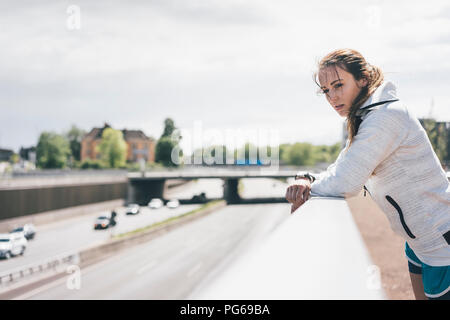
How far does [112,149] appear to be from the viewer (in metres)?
81.6

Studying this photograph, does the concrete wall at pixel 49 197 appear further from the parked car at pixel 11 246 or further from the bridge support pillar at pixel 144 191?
the parked car at pixel 11 246

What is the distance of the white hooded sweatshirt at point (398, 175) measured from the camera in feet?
5.55

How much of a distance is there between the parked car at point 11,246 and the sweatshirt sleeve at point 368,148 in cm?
2984

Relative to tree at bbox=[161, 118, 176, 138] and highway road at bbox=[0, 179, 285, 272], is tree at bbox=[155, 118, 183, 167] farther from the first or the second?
highway road at bbox=[0, 179, 285, 272]

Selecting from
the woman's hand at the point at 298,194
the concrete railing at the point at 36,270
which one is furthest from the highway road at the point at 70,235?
the woman's hand at the point at 298,194

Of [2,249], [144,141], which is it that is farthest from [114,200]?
[144,141]

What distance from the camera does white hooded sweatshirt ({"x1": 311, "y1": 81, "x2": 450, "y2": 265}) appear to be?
1.69 m

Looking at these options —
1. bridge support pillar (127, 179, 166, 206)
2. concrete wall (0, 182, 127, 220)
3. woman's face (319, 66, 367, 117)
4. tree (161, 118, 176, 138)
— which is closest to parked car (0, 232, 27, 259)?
concrete wall (0, 182, 127, 220)

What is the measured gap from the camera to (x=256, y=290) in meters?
0.71

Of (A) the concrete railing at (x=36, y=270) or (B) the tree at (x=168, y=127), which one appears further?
(B) the tree at (x=168, y=127)

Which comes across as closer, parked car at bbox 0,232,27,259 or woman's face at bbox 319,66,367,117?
woman's face at bbox 319,66,367,117

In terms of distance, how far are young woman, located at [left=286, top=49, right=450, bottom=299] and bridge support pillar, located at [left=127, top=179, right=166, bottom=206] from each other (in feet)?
199
